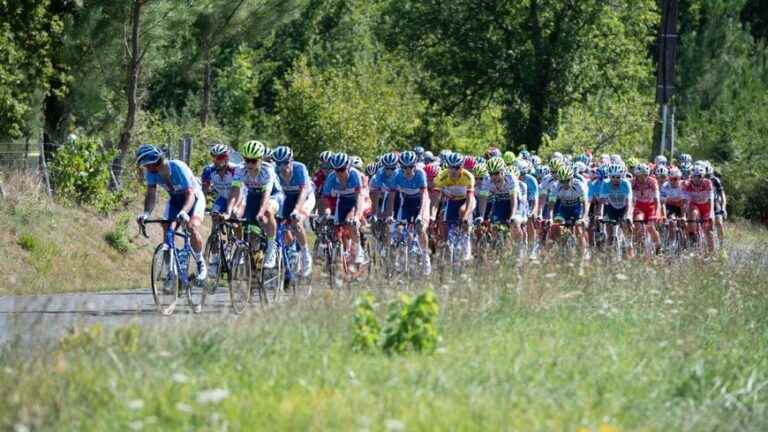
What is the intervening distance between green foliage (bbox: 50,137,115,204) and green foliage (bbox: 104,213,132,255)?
1053mm

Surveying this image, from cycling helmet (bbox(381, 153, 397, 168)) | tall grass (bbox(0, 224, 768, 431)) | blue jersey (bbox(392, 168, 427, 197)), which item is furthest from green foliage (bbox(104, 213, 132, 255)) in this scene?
tall grass (bbox(0, 224, 768, 431))

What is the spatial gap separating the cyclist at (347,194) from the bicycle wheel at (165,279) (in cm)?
363

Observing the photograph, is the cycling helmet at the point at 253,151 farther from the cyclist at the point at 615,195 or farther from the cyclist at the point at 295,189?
the cyclist at the point at 615,195

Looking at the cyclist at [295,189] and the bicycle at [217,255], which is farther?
the cyclist at [295,189]

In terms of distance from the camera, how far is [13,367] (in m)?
8.90

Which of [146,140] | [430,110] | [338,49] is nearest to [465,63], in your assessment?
[430,110]

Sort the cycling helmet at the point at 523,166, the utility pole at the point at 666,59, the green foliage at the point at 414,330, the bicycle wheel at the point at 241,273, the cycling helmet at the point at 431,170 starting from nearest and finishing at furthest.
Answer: the green foliage at the point at 414,330
the bicycle wheel at the point at 241,273
the cycling helmet at the point at 431,170
the cycling helmet at the point at 523,166
the utility pole at the point at 666,59

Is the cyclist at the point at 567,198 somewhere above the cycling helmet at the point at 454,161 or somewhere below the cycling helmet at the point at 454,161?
below

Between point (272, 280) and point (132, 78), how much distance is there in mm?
11156

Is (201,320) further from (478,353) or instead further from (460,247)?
(460,247)

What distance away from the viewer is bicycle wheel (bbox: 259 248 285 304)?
16500 mm

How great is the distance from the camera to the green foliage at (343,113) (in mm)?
39219

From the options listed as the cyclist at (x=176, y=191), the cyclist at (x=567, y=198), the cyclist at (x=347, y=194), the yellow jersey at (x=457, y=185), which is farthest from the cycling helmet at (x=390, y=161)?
the cyclist at (x=176, y=191)

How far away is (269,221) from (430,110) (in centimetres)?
3554
